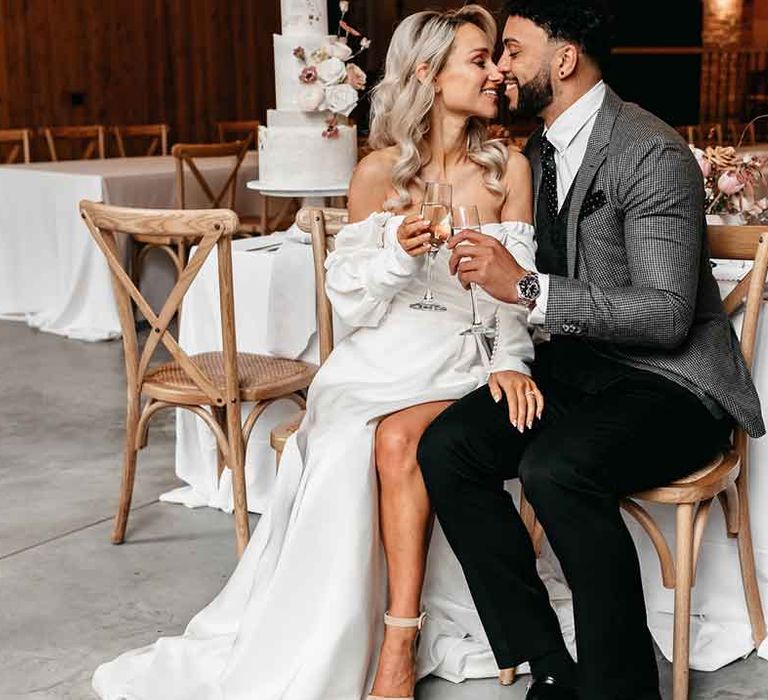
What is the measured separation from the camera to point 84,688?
262cm

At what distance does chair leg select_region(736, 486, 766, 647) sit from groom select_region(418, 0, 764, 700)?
285 mm

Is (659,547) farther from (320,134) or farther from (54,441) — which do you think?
(54,441)

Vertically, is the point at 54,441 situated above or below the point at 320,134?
below

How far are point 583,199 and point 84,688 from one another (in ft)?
4.73

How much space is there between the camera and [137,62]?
10.2 meters

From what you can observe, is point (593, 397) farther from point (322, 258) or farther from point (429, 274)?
point (322, 258)

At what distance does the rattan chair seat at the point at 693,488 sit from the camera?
2.32 meters

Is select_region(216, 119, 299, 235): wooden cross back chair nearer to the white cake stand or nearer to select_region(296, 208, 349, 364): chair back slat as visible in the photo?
the white cake stand

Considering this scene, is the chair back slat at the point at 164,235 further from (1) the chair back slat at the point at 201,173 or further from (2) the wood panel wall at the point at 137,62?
(2) the wood panel wall at the point at 137,62

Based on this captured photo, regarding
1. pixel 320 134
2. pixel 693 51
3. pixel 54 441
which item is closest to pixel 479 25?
pixel 320 134

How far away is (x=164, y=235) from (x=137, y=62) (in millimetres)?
7609

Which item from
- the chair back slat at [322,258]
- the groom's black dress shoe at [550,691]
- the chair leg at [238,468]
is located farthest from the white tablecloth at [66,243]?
the groom's black dress shoe at [550,691]

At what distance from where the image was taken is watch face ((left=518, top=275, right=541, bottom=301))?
7.64ft

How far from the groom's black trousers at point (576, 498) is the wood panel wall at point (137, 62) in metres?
7.75
